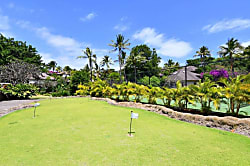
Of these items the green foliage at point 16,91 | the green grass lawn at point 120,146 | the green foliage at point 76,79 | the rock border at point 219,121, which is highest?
the green foliage at point 76,79

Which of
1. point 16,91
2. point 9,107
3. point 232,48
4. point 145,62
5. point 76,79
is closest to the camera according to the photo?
point 9,107

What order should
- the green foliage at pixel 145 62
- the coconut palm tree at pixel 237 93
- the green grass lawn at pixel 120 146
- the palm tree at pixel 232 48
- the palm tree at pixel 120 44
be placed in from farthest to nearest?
the green foliage at pixel 145 62
the palm tree at pixel 232 48
the palm tree at pixel 120 44
the coconut palm tree at pixel 237 93
the green grass lawn at pixel 120 146

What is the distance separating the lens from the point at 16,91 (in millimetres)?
12703

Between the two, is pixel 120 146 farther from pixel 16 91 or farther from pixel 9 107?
pixel 16 91

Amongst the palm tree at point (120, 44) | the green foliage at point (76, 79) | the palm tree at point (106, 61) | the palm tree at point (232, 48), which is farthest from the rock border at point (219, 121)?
the palm tree at point (232, 48)

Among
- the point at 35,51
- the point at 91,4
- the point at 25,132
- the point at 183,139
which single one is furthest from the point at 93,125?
the point at 35,51

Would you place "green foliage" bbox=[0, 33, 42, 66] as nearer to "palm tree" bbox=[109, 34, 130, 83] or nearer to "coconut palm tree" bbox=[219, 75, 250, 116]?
"palm tree" bbox=[109, 34, 130, 83]

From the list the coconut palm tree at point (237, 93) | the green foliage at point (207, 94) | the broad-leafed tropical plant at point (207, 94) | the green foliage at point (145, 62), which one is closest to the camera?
the coconut palm tree at point (237, 93)

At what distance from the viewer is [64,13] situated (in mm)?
9734

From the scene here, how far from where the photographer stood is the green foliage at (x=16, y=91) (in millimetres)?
12205

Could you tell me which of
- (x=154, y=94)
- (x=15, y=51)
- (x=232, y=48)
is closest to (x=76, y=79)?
(x=154, y=94)

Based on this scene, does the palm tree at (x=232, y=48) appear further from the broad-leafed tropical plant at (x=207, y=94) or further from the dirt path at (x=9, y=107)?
the dirt path at (x=9, y=107)

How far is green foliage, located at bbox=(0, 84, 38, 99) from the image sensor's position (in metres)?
12.2

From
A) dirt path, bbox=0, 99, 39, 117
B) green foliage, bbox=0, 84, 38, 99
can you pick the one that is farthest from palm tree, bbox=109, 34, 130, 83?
dirt path, bbox=0, 99, 39, 117
